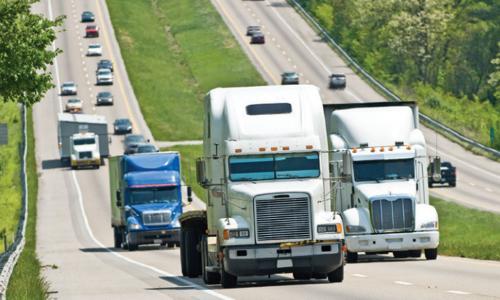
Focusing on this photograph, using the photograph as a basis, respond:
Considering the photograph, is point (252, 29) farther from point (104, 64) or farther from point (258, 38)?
point (104, 64)

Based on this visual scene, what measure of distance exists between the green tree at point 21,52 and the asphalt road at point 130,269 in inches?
205

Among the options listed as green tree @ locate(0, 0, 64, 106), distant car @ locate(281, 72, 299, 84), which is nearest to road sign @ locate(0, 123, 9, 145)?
distant car @ locate(281, 72, 299, 84)

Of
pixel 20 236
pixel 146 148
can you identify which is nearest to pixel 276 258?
pixel 20 236

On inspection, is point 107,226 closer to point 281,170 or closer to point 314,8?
point 281,170

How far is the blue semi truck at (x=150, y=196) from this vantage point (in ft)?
184

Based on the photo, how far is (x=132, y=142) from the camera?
333 feet

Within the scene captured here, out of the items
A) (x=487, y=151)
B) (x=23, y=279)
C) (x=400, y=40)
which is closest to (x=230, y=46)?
(x=400, y=40)

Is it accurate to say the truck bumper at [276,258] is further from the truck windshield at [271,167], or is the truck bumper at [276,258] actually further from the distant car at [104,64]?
the distant car at [104,64]

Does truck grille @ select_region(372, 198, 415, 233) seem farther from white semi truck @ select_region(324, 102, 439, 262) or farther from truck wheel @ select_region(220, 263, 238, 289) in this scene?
truck wheel @ select_region(220, 263, 238, 289)

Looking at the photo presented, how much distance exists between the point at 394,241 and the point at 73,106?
3291 inches

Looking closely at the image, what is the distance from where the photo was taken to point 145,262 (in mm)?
46844

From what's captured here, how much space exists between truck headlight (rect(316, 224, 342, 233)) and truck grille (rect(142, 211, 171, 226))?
89.7 ft

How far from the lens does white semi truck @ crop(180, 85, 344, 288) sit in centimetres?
2928

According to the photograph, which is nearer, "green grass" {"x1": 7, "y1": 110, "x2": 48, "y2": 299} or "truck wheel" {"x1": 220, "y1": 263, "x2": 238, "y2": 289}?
"green grass" {"x1": 7, "y1": 110, "x2": 48, "y2": 299}
